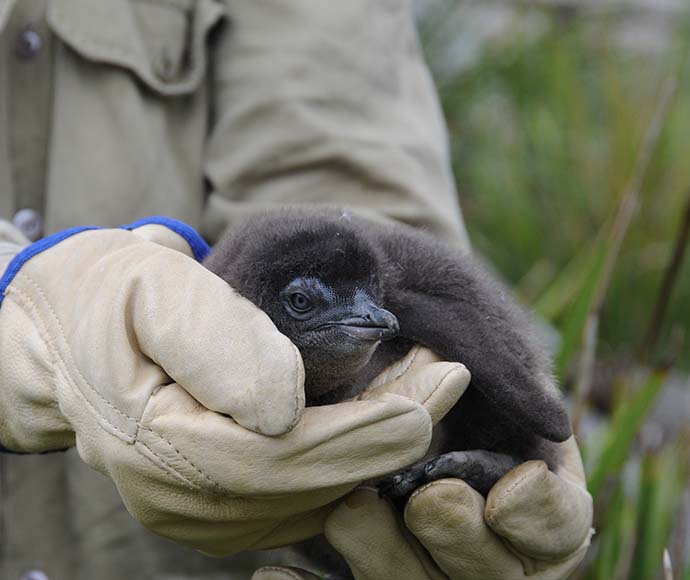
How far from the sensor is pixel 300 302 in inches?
74.2

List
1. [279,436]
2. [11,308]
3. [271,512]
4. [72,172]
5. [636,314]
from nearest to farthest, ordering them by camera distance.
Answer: [279,436]
[271,512]
[11,308]
[72,172]
[636,314]

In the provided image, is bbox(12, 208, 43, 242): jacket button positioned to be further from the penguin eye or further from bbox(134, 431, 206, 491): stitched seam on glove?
bbox(134, 431, 206, 491): stitched seam on glove

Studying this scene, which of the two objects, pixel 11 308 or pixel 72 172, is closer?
pixel 11 308

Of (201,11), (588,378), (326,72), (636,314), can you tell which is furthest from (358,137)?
(636,314)

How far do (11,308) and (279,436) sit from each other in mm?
598

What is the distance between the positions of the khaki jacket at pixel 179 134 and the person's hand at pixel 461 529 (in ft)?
2.75

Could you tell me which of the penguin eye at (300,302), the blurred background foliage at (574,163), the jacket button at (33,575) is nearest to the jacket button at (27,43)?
the penguin eye at (300,302)

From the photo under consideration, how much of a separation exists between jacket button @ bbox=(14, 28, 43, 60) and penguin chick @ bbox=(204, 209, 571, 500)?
824 mm

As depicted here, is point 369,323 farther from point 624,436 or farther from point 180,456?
point 624,436

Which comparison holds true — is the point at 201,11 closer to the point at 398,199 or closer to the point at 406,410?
the point at 398,199

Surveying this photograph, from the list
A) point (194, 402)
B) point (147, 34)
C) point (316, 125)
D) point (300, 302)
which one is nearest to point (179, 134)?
point (147, 34)

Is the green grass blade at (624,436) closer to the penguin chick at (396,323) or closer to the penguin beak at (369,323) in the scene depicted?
the penguin chick at (396,323)

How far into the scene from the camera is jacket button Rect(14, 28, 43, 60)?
244 cm

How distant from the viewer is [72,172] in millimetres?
2488
